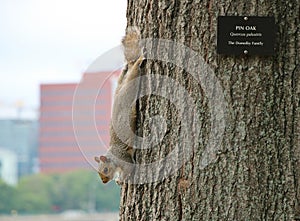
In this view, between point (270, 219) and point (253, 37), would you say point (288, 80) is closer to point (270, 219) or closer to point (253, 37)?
point (253, 37)

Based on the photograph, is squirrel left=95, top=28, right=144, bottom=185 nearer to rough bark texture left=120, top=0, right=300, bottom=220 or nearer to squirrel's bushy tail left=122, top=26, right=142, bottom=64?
squirrel's bushy tail left=122, top=26, right=142, bottom=64

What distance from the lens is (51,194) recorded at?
3.74 metres

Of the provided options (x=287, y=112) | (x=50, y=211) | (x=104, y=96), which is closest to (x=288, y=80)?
(x=287, y=112)

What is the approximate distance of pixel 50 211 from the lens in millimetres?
3721

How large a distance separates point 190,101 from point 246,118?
0.12 metres

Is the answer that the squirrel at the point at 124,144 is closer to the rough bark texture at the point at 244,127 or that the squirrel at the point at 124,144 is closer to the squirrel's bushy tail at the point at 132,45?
the squirrel's bushy tail at the point at 132,45

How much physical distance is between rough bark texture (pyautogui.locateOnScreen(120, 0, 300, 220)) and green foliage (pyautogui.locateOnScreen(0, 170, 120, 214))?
228 cm

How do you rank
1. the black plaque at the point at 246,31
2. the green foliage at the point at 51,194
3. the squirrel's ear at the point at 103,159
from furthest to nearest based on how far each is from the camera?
the green foliage at the point at 51,194 → the squirrel's ear at the point at 103,159 → the black plaque at the point at 246,31

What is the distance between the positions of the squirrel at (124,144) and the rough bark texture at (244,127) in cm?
10

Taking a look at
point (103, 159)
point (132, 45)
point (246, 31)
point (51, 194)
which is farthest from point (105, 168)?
point (51, 194)

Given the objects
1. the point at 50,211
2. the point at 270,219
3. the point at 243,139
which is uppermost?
the point at 243,139

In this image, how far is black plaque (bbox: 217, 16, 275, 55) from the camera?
1.23 metres

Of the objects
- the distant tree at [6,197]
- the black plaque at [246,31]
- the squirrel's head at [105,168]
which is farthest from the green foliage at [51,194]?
the black plaque at [246,31]

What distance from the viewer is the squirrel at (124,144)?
4.37ft
